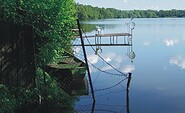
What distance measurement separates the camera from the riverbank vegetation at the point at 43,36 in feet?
50.8

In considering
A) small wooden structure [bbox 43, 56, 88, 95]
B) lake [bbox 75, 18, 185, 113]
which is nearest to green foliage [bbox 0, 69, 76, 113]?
lake [bbox 75, 18, 185, 113]

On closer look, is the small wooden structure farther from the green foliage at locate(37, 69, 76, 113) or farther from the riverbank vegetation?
the green foliage at locate(37, 69, 76, 113)

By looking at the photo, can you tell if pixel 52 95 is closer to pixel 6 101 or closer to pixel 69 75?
pixel 69 75

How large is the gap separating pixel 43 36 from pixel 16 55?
2.89 m

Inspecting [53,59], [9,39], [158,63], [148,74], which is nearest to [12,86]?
[9,39]

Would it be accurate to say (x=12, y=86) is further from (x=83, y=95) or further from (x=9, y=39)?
(x=83, y=95)

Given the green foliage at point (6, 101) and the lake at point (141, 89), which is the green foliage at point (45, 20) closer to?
the green foliage at point (6, 101)

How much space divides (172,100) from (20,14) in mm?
11177

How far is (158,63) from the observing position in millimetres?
37906

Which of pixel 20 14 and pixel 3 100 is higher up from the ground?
pixel 20 14

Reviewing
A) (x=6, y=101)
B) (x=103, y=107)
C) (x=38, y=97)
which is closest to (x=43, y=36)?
(x=38, y=97)

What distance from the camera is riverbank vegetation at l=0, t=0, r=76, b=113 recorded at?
15484 mm

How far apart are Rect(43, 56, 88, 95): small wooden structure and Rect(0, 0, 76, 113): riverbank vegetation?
1378 millimetres

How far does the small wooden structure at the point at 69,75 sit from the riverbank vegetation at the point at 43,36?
1378mm
